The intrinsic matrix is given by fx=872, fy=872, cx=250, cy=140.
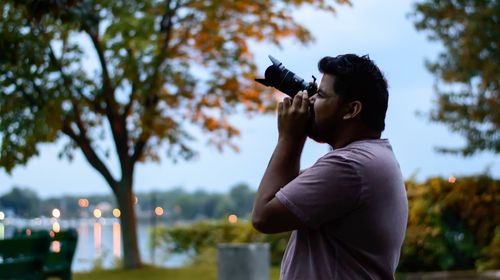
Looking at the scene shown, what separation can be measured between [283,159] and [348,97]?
245mm

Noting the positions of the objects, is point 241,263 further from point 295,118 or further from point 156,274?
point 295,118

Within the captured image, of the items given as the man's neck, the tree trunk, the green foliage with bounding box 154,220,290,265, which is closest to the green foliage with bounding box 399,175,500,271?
the green foliage with bounding box 154,220,290,265

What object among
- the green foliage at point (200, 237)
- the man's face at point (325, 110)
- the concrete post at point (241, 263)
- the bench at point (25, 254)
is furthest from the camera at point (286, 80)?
the green foliage at point (200, 237)

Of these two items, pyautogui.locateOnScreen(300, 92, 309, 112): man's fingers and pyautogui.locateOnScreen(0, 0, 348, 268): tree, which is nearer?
pyautogui.locateOnScreen(300, 92, 309, 112): man's fingers

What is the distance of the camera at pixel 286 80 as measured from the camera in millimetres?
2469

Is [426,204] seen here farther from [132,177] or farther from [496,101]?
[132,177]

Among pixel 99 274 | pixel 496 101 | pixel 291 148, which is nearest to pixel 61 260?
pixel 291 148

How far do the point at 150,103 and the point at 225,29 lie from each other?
2.29 meters

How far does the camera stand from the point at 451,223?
15070mm

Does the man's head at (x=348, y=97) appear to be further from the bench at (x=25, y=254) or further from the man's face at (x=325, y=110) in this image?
the bench at (x=25, y=254)

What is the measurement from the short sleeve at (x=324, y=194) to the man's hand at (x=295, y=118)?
0.47 feet

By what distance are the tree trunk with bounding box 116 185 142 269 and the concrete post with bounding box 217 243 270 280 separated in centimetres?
760

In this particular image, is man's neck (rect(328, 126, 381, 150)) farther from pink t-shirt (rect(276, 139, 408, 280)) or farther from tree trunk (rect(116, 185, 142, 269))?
tree trunk (rect(116, 185, 142, 269))

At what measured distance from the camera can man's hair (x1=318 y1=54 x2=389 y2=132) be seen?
7.76 feet
